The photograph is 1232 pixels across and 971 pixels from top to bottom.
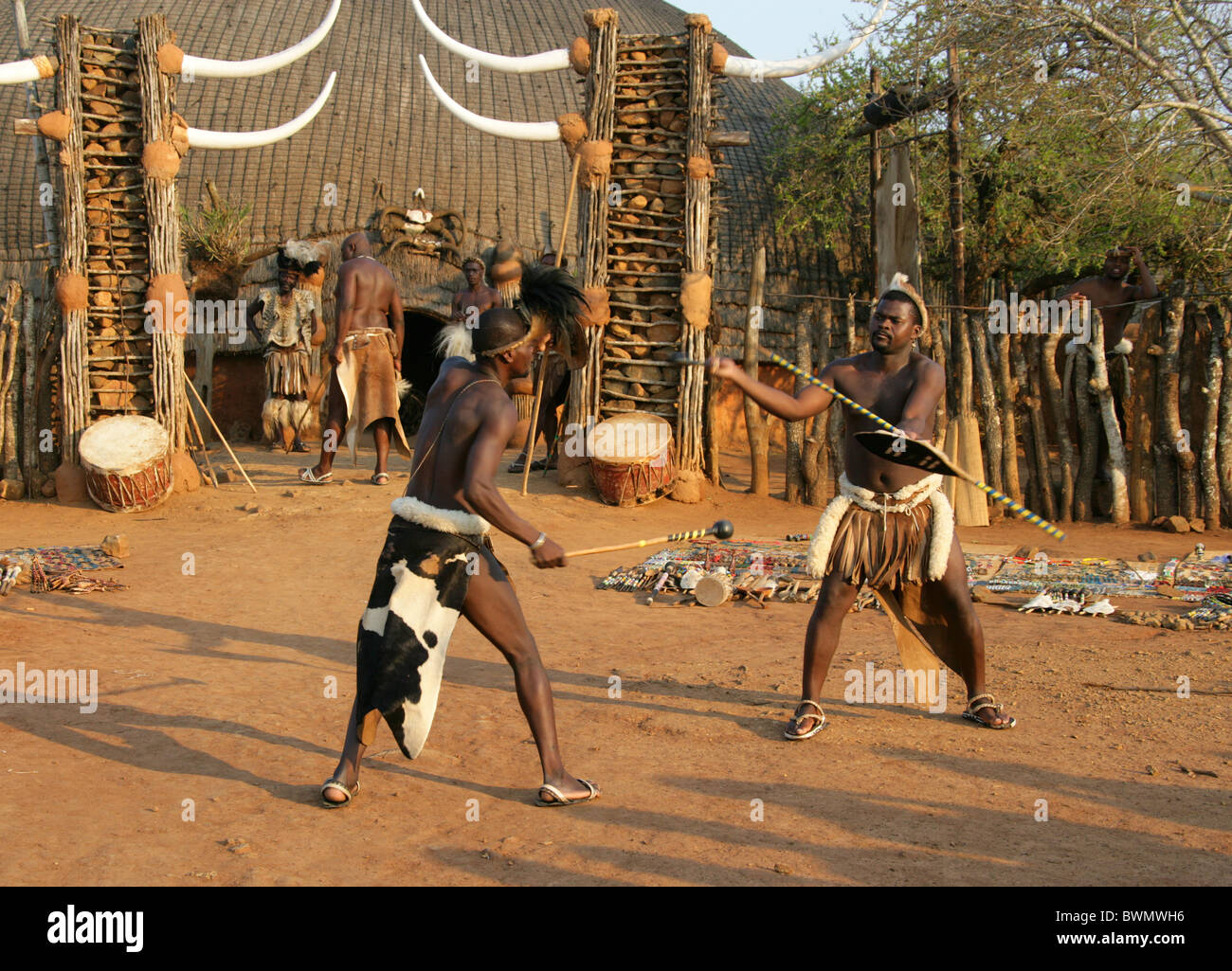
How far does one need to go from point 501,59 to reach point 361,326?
2.44m

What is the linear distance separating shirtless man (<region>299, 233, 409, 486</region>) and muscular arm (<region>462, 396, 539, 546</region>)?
18.5ft

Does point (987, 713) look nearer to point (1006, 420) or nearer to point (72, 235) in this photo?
point (1006, 420)

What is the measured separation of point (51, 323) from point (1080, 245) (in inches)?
425

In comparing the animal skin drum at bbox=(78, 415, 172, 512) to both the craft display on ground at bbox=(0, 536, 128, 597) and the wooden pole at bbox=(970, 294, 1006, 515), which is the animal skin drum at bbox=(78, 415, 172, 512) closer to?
the craft display on ground at bbox=(0, 536, 128, 597)

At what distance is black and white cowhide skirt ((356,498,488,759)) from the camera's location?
3.81 m

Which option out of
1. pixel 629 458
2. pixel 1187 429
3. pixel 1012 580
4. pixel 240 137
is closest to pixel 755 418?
pixel 629 458

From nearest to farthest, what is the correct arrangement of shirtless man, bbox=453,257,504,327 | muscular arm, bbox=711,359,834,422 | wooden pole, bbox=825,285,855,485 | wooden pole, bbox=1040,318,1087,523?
muscular arm, bbox=711,359,834,422, wooden pole, bbox=1040,318,1087,523, wooden pole, bbox=825,285,855,485, shirtless man, bbox=453,257,504,327

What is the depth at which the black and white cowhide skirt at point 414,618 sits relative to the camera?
3.81m

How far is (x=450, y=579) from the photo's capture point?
385 cm

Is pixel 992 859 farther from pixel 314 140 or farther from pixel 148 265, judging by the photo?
pixel 314 140

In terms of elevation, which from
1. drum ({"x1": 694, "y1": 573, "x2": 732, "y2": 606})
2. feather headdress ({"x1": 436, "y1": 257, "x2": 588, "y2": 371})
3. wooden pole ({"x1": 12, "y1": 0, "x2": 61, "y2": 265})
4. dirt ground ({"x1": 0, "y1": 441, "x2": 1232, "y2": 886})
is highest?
wooden pole ({"x1": 12, "y1": 0, "x2": 61, "y2": 265})

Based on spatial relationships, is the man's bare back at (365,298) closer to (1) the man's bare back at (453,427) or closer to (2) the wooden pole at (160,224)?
(2) the wooden pole at (160,224)

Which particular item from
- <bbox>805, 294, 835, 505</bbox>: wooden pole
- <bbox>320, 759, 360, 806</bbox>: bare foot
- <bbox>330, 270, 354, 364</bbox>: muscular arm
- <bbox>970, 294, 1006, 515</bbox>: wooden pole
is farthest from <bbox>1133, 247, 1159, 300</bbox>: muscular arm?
<bbox>320, 759, 360, 806</bbox>: bare foot

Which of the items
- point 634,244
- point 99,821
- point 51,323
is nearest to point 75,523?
point 51,323
